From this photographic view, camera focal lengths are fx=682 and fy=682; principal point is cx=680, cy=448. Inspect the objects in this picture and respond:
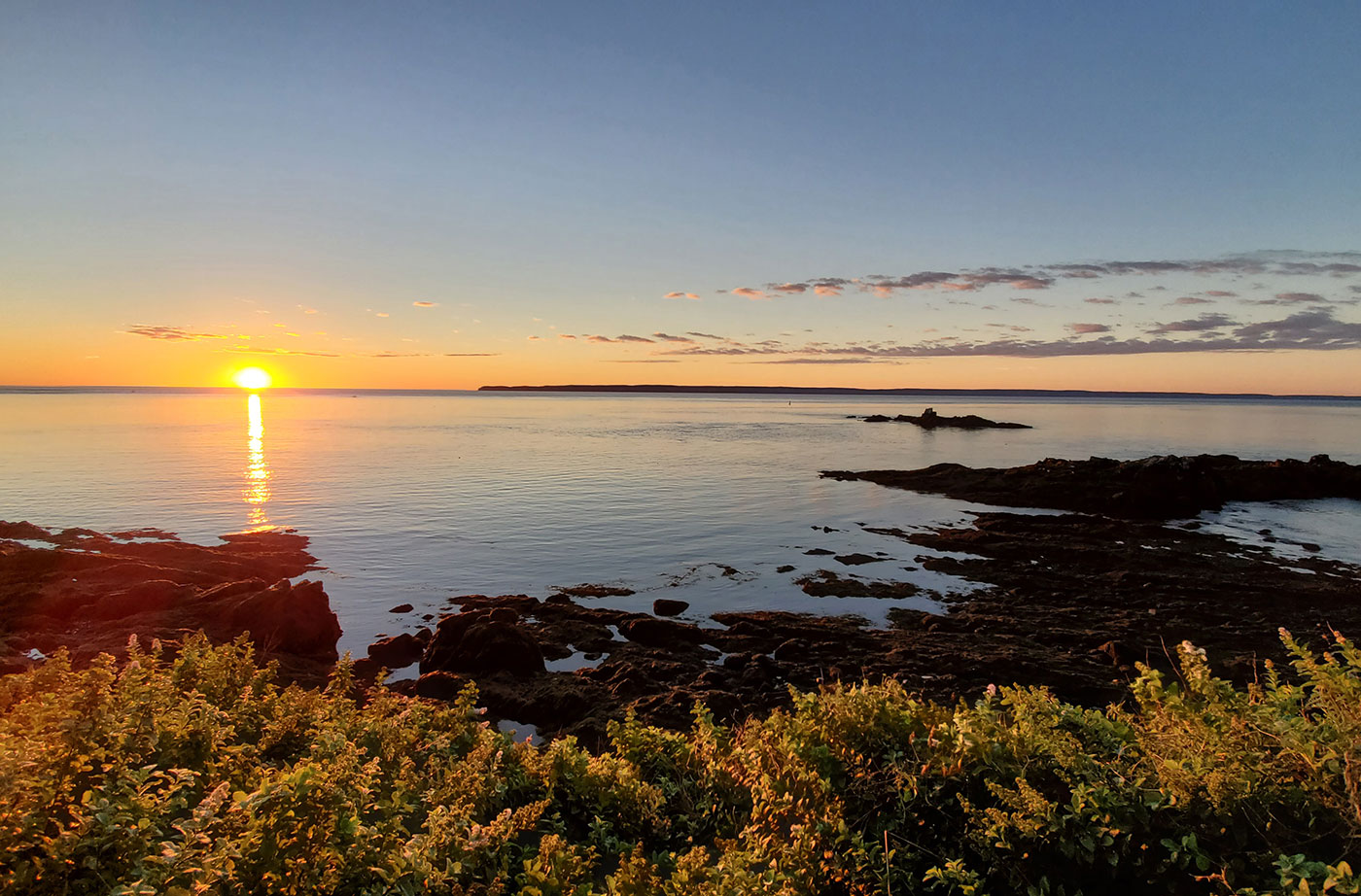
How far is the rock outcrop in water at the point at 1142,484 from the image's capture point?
1483 inches

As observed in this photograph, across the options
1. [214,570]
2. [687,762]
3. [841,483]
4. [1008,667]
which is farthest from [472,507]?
[687,762]

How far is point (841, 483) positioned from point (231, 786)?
45.0 meters

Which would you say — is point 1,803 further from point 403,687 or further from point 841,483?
point 841,483

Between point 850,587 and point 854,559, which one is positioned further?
point 854,559

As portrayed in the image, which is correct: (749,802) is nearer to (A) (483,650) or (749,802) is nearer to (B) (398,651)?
(A) (483,650)

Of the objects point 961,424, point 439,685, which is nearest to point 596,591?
point 439,685

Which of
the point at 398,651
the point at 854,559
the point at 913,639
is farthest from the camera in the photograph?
the point at 854,559

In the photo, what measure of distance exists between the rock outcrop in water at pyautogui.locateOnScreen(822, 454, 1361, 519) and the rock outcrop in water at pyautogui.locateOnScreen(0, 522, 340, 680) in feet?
118

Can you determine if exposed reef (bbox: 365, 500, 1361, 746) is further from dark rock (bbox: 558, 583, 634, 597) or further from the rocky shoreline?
dark rock (bbox: 558, 583, 634, 597)

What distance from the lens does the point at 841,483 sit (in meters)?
48.2

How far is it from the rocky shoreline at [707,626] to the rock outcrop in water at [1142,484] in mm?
10154

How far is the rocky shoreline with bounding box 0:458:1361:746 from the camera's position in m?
15.5

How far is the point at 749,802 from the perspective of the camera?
268 inches

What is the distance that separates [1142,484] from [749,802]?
40.0 metres
